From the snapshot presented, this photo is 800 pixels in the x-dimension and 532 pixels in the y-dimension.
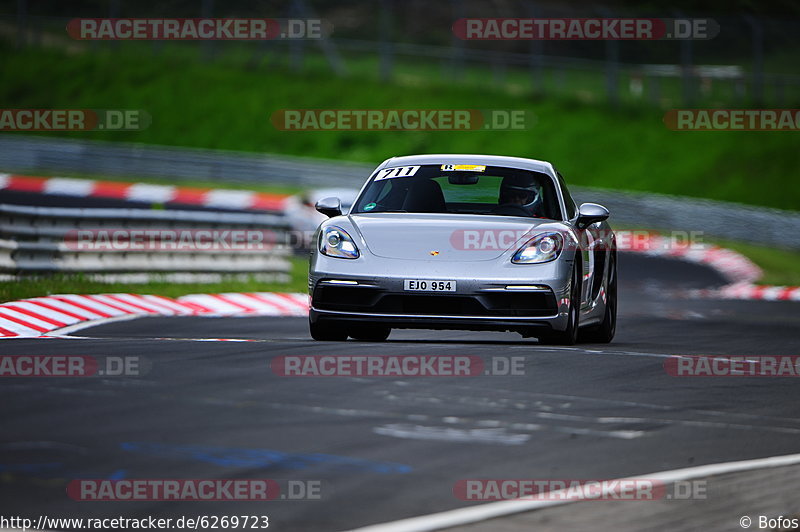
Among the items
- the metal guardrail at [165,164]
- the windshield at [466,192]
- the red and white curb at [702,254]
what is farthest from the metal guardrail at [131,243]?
the metal guardrail at [165,164]

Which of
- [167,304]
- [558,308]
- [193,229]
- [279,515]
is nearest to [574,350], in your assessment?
[558,308]

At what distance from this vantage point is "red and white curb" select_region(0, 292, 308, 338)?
A: 1225cm

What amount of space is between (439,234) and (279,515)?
5.29 meters

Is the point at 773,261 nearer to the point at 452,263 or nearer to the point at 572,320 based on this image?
the point at 572,320

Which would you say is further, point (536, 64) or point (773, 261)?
point (536, 64)

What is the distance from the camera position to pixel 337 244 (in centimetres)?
1028

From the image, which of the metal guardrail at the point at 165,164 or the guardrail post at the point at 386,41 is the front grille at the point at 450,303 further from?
the guardrail post at the point at 386,41

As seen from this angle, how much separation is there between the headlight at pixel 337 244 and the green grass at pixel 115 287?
4.48 metres

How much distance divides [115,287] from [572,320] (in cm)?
781

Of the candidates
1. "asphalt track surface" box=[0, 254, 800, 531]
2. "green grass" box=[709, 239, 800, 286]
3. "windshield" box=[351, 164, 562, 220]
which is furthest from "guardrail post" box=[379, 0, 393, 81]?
"asphalt track surface" box=[0, 254, 800, 531]

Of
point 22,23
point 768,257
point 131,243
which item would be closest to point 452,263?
point 131,243

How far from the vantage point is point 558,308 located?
1010 cm

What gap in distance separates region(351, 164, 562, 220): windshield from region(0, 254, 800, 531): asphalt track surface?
3.59ft

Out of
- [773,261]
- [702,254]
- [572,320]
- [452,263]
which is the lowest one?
[773,261]
